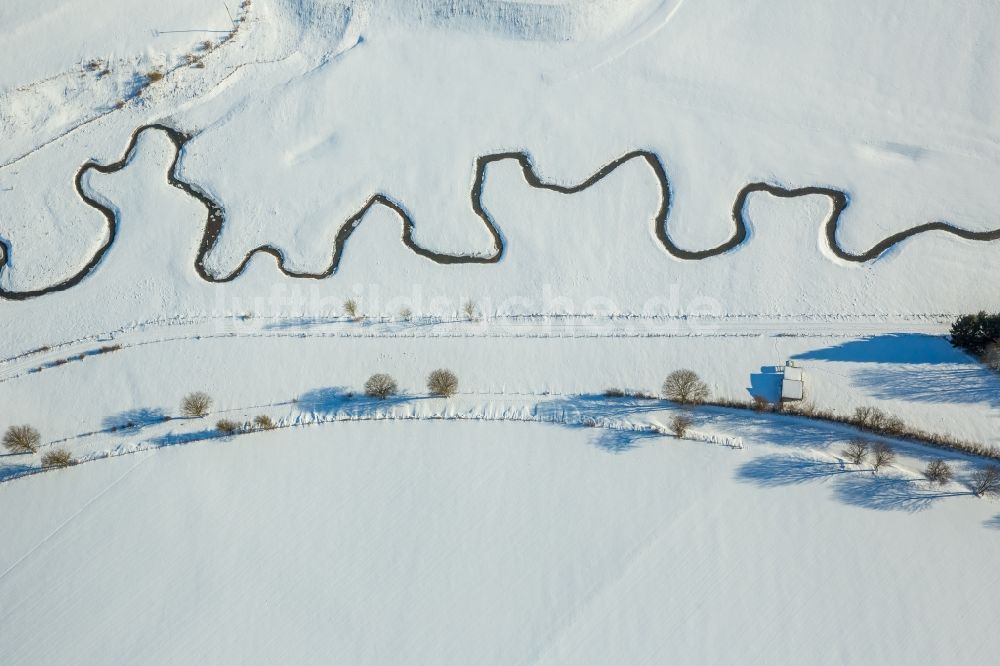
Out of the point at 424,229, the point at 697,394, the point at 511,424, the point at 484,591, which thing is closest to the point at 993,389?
the point at 697,394

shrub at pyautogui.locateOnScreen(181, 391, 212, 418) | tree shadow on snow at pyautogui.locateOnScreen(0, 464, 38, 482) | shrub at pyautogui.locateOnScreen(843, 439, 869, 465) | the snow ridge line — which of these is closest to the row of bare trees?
the snow ridge line

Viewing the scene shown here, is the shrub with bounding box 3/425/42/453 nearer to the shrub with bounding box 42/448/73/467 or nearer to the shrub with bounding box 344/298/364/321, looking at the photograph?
the shrub with bounding box 42/448/73/467

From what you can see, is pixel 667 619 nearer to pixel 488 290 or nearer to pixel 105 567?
pixel 488 290

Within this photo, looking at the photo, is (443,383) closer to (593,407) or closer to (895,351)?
(593,407)

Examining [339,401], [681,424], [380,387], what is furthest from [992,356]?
[339,401]

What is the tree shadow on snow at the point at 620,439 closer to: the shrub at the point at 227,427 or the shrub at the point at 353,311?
the shrub at the point at 353,311
